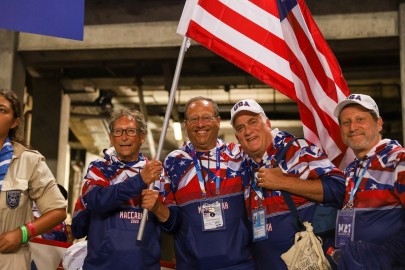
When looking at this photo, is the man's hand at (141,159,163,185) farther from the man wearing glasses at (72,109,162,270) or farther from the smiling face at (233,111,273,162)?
the smiling face at (233,111,273,162)

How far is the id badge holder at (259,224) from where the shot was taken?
331 cm

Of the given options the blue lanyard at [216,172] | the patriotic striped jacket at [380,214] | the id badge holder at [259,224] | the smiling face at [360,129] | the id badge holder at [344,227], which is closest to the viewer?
the patriotic striped jacket at [380,214]

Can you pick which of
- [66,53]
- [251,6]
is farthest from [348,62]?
[251,6]

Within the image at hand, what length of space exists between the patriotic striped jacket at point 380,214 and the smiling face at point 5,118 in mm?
1872

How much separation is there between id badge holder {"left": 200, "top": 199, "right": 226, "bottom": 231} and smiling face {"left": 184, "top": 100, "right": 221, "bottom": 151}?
403 millimetres

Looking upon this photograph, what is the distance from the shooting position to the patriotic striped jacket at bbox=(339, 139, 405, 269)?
272 centimetres

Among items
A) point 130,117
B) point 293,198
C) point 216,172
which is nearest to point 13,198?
point 130,117

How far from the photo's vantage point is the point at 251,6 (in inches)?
150

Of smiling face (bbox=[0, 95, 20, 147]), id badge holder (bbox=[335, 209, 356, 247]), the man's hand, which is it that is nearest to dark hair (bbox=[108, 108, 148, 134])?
the man's hand

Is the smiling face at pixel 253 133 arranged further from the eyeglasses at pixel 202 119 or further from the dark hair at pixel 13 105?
the dark hair at pixel 13 105

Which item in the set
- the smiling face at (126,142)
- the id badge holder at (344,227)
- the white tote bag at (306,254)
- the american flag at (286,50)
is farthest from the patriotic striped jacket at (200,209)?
the id badge holder at (344,227)

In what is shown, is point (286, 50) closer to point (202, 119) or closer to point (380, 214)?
point (202, 119)

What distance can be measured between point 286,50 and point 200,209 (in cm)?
121

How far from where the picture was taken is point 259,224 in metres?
3.33
